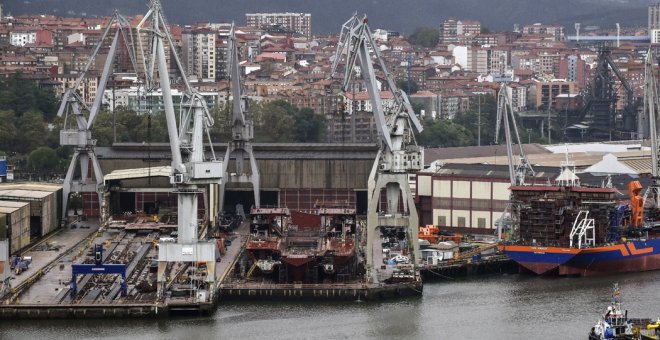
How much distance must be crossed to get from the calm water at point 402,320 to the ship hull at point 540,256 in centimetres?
211

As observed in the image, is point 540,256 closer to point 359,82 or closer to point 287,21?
point 359,82

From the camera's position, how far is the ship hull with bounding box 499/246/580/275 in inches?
1644

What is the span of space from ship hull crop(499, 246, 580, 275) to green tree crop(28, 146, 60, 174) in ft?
71.8

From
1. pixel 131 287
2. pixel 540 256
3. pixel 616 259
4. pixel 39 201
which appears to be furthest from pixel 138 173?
pixel 616 259

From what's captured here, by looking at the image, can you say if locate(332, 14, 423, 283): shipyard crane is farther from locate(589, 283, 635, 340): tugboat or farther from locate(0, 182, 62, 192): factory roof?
locate(589, 283, 635, 340): tugboat

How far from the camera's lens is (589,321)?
116ft

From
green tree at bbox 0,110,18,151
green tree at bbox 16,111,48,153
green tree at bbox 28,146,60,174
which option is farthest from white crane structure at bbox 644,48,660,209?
green tree at bbox 0,110,18,151

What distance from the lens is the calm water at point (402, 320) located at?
3444cm

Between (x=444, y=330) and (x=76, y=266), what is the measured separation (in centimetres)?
686

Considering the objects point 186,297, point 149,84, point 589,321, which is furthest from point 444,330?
point 149,84

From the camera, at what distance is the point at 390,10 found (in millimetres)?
172250

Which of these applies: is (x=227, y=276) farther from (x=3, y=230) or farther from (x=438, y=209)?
(x=438, y=209)

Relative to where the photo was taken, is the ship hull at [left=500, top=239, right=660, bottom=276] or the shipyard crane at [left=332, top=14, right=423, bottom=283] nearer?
the ship hull at [left=500, top=239, right=660, bottom=276]

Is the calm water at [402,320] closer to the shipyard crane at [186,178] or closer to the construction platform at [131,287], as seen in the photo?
the construction platform at [131,287]
